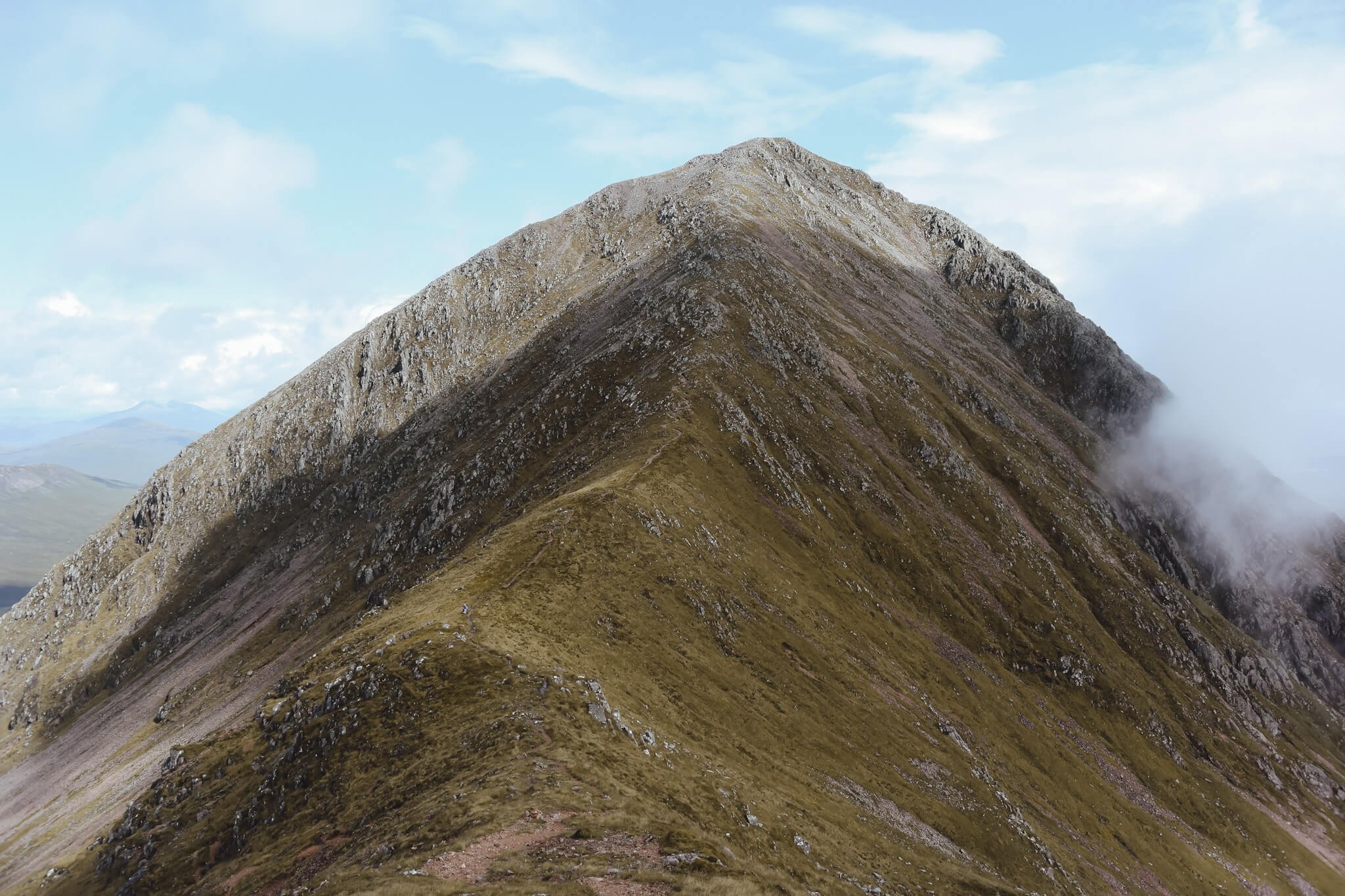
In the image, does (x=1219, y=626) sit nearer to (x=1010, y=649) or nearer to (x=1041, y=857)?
(x=1010, y=649)

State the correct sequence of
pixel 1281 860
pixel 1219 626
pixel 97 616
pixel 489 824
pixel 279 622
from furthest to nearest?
1. pixel 97 616
2. pixel 1219 626
3. pixel 279 622
4. pixel 1281 860
5. pixel 489 824

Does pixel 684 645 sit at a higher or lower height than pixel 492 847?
higher

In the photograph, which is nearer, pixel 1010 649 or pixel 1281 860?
pixel 1281 860

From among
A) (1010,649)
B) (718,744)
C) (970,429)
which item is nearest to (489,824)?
(718,744)

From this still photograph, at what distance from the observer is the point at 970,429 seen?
158250 millimetres

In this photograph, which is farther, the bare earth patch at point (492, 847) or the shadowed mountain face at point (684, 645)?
the shadowed mountain face at point (684, 645)

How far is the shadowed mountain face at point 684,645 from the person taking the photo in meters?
43.8

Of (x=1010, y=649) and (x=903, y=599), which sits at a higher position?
(x=903, y=599)

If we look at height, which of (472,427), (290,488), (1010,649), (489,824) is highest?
(472,427)

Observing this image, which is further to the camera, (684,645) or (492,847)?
(684,645)

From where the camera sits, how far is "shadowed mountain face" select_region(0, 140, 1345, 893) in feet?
144

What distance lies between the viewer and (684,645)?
6581cm

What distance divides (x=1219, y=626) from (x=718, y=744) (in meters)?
147

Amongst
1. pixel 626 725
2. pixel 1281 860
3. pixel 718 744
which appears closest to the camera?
pixel 626 725
